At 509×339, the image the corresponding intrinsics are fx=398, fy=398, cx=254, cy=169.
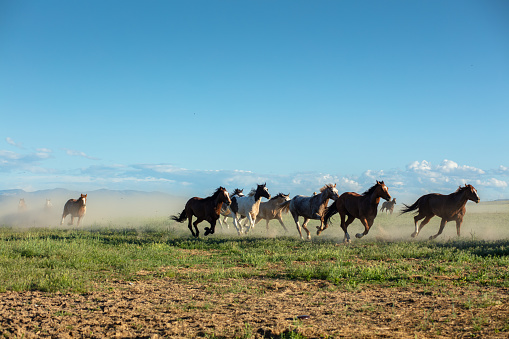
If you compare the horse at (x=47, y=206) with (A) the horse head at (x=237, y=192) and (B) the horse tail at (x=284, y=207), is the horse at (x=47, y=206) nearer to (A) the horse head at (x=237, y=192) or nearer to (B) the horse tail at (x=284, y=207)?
(A) the horse head at (x=237, y=192)

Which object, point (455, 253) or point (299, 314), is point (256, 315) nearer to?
point (299, 314)

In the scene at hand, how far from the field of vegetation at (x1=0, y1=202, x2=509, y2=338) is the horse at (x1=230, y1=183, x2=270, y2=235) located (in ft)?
26.2

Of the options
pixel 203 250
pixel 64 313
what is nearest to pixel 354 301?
pixel 64 313

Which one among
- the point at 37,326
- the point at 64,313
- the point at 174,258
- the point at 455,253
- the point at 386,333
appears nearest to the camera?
the point at 386,333

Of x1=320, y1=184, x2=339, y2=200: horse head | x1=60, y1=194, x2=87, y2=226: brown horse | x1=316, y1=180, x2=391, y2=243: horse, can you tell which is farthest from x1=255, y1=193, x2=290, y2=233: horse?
x1=60, y1=194, x2=87, y2=226: brown horse

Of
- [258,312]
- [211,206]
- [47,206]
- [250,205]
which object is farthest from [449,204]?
[47,206]

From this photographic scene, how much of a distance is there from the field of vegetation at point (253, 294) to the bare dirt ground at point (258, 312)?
0.06ft

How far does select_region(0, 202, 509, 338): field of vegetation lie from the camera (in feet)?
18.4

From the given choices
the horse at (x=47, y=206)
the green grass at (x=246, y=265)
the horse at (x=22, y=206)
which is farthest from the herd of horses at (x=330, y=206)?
the horse at (x=22, y=206)

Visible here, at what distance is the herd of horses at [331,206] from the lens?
15.9 m

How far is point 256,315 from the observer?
6203 millimetres

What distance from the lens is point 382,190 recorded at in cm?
1541

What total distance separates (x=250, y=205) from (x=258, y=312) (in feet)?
49.8

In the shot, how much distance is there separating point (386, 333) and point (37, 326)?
508 cm
